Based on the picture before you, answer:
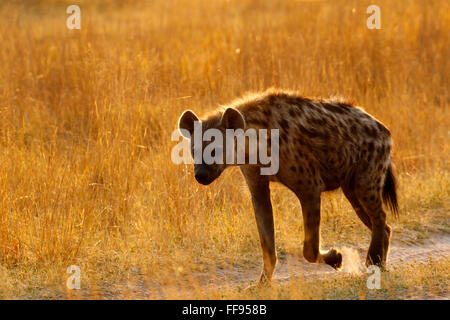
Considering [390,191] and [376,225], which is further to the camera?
[390,191]

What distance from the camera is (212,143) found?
3756mm

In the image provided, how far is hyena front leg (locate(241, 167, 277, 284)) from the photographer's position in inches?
160

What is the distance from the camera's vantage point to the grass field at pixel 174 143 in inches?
173

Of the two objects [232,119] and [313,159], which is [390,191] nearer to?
[313,159]

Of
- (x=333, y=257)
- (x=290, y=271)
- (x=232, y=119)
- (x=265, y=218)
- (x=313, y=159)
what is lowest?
(x=290, y=271)

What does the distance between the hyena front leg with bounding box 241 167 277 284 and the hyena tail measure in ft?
2.62

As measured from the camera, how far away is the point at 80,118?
6.54 meters

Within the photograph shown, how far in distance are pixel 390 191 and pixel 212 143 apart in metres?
1.31

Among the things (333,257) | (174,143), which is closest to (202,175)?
(333,257)

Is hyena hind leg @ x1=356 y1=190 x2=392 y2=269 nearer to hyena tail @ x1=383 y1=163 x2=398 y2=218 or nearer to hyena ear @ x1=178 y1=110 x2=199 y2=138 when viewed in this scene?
hyena tail @ x1=383 y1=163 x2=398 y2=218

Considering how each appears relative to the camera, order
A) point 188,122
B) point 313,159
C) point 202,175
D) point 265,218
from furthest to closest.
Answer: point 265,218
point 313,159
point 188,122
point 202,175
